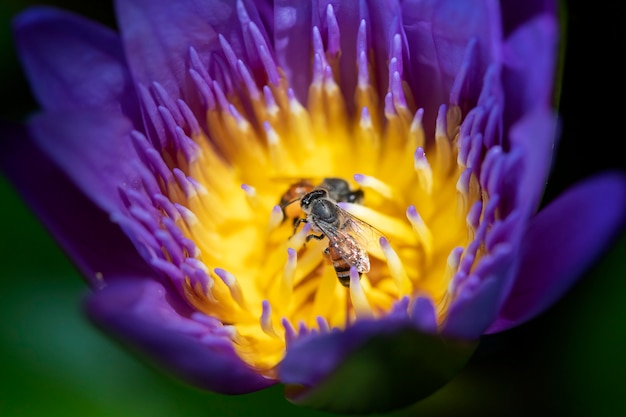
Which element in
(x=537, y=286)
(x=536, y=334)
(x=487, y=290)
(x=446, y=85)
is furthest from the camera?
(x=536, y=334)

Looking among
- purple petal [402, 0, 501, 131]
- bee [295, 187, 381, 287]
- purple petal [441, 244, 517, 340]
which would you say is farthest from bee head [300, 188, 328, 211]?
purple petal [441, 244, 517, 340]

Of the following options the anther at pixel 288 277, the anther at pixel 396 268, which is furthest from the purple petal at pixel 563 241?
the anther at pixel 288 277

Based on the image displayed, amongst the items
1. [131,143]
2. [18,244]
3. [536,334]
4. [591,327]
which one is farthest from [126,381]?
[591,327]

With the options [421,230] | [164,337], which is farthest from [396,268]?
[164,337]

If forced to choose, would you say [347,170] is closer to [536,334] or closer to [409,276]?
[409,276]

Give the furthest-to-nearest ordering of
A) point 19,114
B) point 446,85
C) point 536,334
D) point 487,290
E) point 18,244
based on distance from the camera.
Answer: point 19,114 < point 18,244 < point 536,334 < point 446,85 < point 487,290

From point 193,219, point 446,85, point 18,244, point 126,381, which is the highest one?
point 446,85

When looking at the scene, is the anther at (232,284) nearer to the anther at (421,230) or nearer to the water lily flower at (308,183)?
the water lily flower at (308,183)

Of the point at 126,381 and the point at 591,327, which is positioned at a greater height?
the point at 591,327
